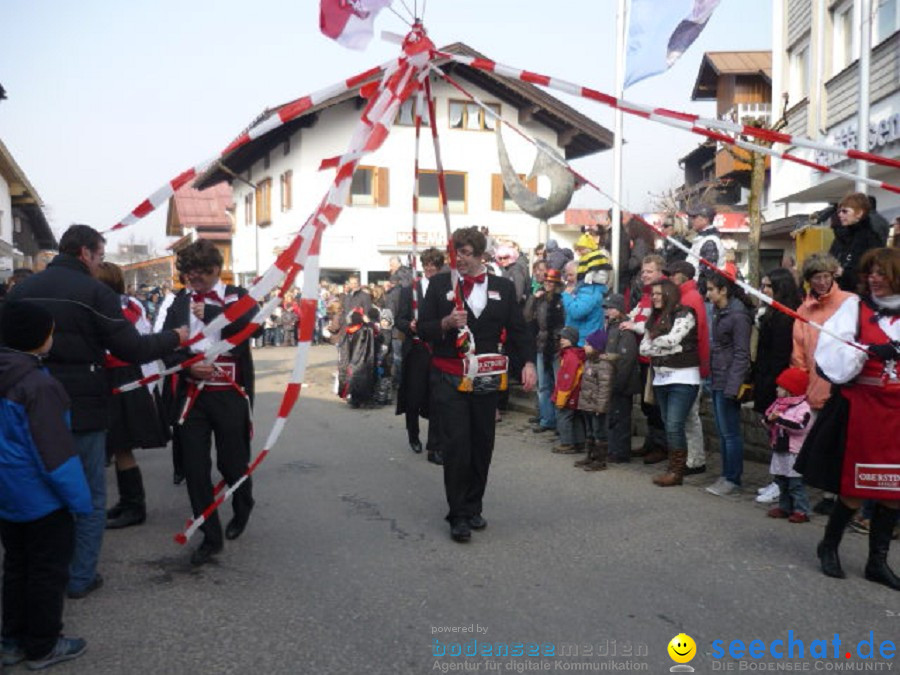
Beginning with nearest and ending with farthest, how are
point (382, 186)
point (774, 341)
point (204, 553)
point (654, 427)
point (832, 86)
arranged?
point (204, 553)
point (774, 341)
point (654, 427)
point (832, 86)
point (382, 186)

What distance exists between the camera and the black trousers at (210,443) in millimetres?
5082

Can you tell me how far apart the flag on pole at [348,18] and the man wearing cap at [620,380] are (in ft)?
13.3

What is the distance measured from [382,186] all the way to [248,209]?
9.18 metres

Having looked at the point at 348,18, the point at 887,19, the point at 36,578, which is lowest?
the point at 36,578

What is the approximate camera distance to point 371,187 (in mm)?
27203

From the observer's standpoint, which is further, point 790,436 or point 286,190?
point 286,190

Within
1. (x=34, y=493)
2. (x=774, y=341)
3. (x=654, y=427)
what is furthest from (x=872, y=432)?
(x=34, y=493)

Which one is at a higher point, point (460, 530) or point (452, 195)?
point (452, 195)

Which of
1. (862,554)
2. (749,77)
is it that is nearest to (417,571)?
(862,554)

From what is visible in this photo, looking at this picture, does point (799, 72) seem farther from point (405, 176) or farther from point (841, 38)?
point (405, 176)

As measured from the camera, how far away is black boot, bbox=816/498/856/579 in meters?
4.75

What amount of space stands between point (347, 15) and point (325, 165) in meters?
0.88

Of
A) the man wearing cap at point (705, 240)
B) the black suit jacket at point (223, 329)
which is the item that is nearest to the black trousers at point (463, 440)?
the black suit jacket at point (223, 329)

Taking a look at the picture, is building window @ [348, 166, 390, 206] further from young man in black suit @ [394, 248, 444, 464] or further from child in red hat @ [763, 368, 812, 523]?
child in red hat @ [763, 368, 812, 523]
